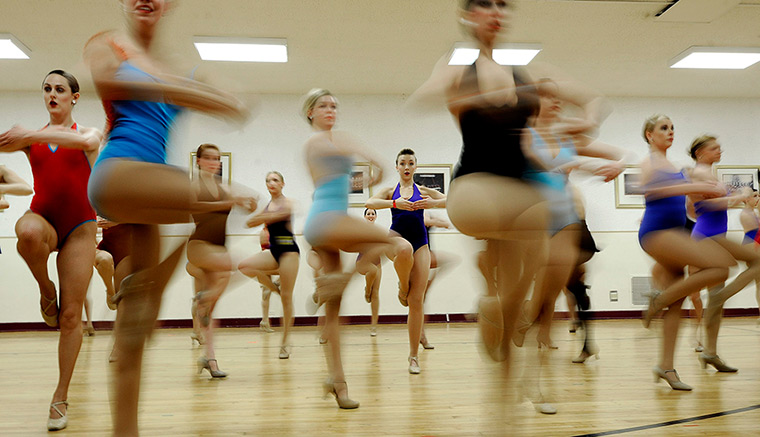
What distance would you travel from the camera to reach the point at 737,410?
111 inches

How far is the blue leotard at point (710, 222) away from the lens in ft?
13.7

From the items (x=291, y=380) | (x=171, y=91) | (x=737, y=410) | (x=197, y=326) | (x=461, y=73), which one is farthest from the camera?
(x=197, y=326)

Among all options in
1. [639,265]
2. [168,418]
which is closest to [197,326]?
[168,418]

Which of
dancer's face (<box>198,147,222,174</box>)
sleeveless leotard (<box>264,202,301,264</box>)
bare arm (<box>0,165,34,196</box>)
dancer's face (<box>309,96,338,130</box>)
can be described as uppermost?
dancer's face (<box>309,96,338,130</box>)

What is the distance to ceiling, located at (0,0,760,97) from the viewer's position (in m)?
6.04

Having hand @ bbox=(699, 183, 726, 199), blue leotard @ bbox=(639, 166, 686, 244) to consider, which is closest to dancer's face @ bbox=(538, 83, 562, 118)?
blue leotard @ bbox=(639, 166, 686, 244)

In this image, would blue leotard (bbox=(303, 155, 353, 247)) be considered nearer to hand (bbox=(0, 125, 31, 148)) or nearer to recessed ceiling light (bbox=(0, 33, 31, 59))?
hand (bbox=(0, 125, 31, 148))

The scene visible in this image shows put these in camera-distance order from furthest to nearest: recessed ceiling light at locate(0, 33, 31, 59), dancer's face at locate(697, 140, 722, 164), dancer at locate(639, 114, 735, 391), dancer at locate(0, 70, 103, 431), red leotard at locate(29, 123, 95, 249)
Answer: recessed ceiling light at locate(0, 33, 31, 59) → dancer's face at locate(697, 140, 722, 164) → dancer at locate(639, 114, 735, 391) → red leotard at locate(29, 123, 95, 249) → dancer at locate(0, 70, 103, 431)

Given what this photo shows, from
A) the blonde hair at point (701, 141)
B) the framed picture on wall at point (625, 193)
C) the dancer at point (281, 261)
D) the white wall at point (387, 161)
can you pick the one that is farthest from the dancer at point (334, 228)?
the framed picture on wall at point (625, 193)

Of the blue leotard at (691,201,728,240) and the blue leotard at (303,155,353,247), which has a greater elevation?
the blue leotard at (303,155,353,247)

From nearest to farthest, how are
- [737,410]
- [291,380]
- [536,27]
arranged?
[737,410] → [291,380] → [536,27]

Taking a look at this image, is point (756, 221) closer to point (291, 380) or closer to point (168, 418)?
point (291, 380)

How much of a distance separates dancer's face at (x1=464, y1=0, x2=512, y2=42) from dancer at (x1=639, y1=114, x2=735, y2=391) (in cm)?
197

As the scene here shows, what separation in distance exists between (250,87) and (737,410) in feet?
24.5
